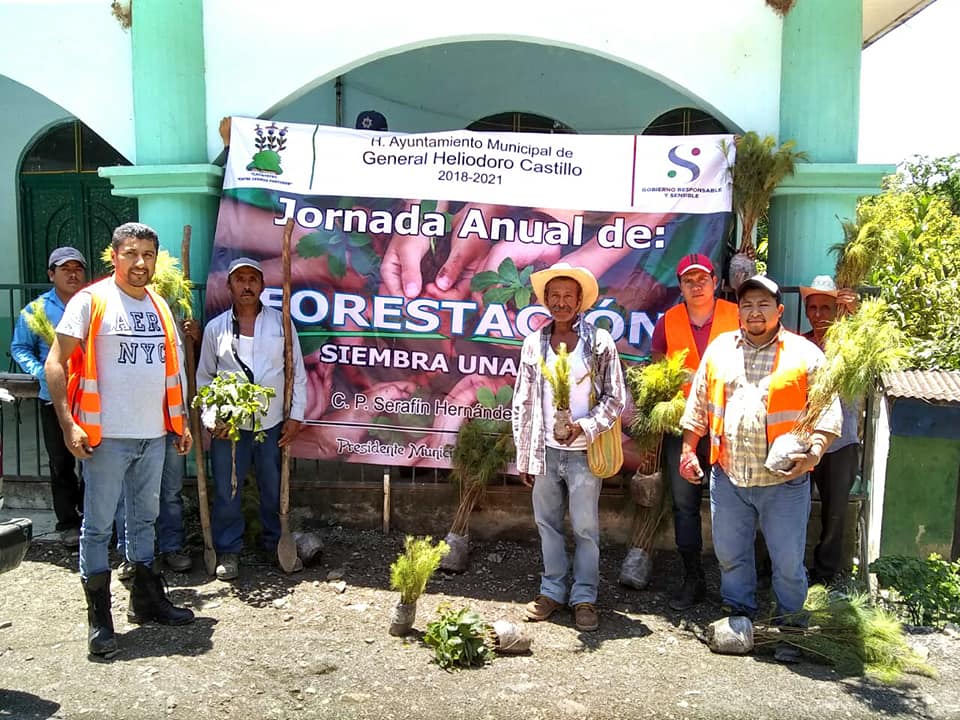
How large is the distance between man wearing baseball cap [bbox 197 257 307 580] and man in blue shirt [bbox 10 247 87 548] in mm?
955

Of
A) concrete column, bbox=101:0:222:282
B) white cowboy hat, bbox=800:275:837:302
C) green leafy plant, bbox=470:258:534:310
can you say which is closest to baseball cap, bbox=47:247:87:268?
concrete column, bbox=101:0:222:282

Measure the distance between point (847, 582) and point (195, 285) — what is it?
4606 mm

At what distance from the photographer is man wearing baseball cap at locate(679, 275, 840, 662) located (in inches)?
159

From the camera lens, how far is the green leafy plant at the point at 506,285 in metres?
5.55

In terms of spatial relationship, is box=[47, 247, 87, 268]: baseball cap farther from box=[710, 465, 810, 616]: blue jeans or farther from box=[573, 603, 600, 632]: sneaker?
box=[710, 465, 810, 616]: blue jeans

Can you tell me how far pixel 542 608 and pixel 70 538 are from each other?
315 centimetres

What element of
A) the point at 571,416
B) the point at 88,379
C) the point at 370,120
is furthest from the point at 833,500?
the point at 370,120

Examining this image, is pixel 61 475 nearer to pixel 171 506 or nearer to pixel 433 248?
pixel 171 506

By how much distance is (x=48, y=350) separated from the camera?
17.6 feet

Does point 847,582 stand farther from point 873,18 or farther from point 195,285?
point 873,18

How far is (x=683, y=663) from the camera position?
13.6ft

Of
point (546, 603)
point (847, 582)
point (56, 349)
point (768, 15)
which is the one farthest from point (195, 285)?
point (847, 582)

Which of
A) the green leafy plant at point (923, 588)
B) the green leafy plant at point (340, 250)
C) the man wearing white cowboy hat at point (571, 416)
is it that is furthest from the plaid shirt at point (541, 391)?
the green leafy plant at point (923, 588)

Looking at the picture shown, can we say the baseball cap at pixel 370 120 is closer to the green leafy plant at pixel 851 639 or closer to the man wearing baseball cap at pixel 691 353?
the man wearing baseball cap at pixel 691 353
